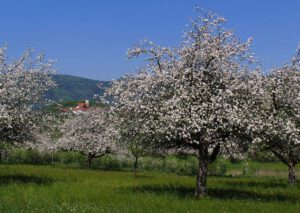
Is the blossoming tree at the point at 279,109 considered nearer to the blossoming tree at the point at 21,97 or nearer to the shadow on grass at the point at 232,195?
the shadow on grass at the point at 232,195

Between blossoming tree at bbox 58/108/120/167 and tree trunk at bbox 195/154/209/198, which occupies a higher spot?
blossoming tree at bbox 58/108/120/167

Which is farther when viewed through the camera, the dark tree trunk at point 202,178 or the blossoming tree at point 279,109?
the dark tree trunk at point 202,178

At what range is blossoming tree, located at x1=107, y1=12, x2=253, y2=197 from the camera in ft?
86.7

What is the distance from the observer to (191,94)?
27.0 m

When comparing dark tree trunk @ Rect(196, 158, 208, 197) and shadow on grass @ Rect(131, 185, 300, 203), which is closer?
dark tree trunk @ Rect(196, 158, 208, 197)

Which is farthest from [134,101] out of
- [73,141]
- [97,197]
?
[73,141]

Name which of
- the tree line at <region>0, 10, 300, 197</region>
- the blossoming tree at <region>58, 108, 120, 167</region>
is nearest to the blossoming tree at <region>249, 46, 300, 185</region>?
the tree line at <region>0, 10, 300, 197</region>

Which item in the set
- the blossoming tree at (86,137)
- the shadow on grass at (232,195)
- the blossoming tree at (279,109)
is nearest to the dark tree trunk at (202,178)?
the shadow on grass at (232,195)

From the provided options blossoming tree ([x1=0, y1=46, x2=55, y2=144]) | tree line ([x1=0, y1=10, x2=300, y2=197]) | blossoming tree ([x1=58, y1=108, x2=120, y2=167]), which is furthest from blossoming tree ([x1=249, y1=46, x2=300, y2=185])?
blossoming tree ([x1=58, y1=108, x2=120, y2=167])

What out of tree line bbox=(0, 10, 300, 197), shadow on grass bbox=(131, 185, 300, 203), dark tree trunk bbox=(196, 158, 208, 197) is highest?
tree line bbox=(0, 10, 300, 197)

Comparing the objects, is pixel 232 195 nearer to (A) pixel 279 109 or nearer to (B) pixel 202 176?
(B) pixel 202 176

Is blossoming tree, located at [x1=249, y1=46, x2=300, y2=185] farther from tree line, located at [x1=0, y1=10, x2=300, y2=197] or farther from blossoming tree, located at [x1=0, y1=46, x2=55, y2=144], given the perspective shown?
blossoming tree, located at [x1=0, y1=46, x2=55, y2=144]

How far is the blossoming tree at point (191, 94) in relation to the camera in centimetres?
2644

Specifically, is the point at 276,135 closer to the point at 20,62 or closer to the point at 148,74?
the point at 148,74
